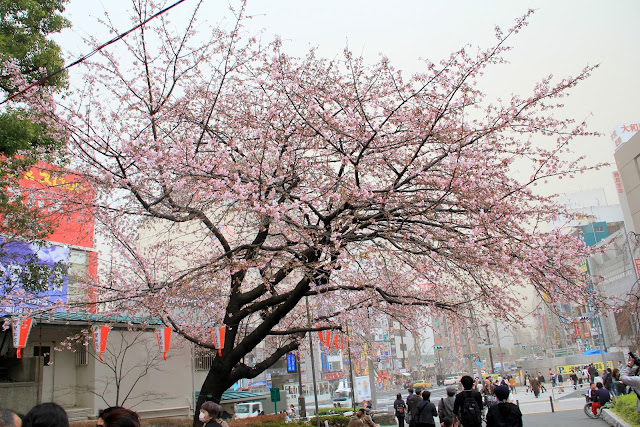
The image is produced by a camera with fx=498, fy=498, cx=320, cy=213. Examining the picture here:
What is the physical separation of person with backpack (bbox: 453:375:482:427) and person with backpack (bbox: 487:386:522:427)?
568mm

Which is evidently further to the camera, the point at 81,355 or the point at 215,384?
the point at 81,355

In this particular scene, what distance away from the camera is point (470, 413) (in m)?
6.59

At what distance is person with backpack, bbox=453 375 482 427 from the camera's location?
6.56m

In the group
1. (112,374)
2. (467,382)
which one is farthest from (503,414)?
(112,374)

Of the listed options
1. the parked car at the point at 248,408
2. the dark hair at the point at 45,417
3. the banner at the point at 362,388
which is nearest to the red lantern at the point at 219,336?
the dark hair at the point at 45,417

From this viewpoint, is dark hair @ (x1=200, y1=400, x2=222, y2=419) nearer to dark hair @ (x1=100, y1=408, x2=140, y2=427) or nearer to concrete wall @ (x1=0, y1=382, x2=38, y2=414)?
dark hair @ (x1=100, y1=408, x2=140, y2=427)

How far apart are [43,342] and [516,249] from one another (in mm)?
15151

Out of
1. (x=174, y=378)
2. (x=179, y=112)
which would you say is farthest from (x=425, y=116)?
(x=174, y=378)

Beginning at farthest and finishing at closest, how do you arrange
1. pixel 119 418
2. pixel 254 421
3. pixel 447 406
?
pixel 254 421 → pixel 447 406 → pixel 119 418

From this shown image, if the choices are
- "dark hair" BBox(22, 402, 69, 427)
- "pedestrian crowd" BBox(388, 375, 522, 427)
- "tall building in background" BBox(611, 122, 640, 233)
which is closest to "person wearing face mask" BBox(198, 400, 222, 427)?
"dark hair" BBox(22, 402, 69, 427)

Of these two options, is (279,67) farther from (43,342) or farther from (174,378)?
(174,378)

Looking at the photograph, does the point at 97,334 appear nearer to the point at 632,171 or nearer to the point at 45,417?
the point at 45,417

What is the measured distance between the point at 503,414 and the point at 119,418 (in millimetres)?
4609

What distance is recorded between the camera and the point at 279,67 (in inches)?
346
